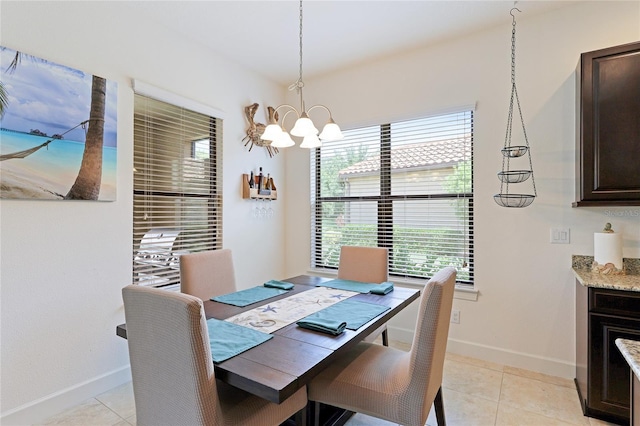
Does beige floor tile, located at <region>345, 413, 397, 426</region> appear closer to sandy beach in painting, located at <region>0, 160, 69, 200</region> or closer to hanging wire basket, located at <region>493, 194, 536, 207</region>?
hanging wire basket, located at <region>493, 194, 536, 207</region>

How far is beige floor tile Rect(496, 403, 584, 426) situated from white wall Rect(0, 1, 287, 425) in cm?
261

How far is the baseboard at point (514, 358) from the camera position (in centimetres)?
250

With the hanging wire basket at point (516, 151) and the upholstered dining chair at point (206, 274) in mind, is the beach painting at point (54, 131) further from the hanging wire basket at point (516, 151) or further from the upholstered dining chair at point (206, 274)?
the hanging wire basket at point (516, 151)

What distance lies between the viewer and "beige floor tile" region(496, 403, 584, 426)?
195 cm

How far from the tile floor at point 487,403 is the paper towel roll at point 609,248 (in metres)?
0.95

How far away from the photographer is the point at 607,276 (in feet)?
7.09

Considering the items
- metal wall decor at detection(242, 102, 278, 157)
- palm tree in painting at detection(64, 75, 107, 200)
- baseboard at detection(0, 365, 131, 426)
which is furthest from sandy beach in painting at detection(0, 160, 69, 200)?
metal wall decor at detection(242, 102, 278, 157)

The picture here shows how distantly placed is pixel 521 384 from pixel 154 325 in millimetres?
2547

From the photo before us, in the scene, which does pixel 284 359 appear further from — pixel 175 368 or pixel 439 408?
pixel 439 408

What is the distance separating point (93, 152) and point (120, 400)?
169 centimetres

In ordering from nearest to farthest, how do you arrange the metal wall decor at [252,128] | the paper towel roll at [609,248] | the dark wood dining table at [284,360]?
the dark wood dining table at [284,360] → the paper towel roll at [609,248] → the metal wall decor at [252,128]

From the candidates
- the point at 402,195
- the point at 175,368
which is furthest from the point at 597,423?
the point at 175,368

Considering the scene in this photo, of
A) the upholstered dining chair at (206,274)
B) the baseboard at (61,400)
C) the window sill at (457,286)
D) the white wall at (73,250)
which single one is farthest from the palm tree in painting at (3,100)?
the window sill at (457,286)

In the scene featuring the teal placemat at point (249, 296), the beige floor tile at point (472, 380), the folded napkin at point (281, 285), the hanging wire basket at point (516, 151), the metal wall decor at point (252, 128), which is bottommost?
the beige floor tile at point (472, 380)
